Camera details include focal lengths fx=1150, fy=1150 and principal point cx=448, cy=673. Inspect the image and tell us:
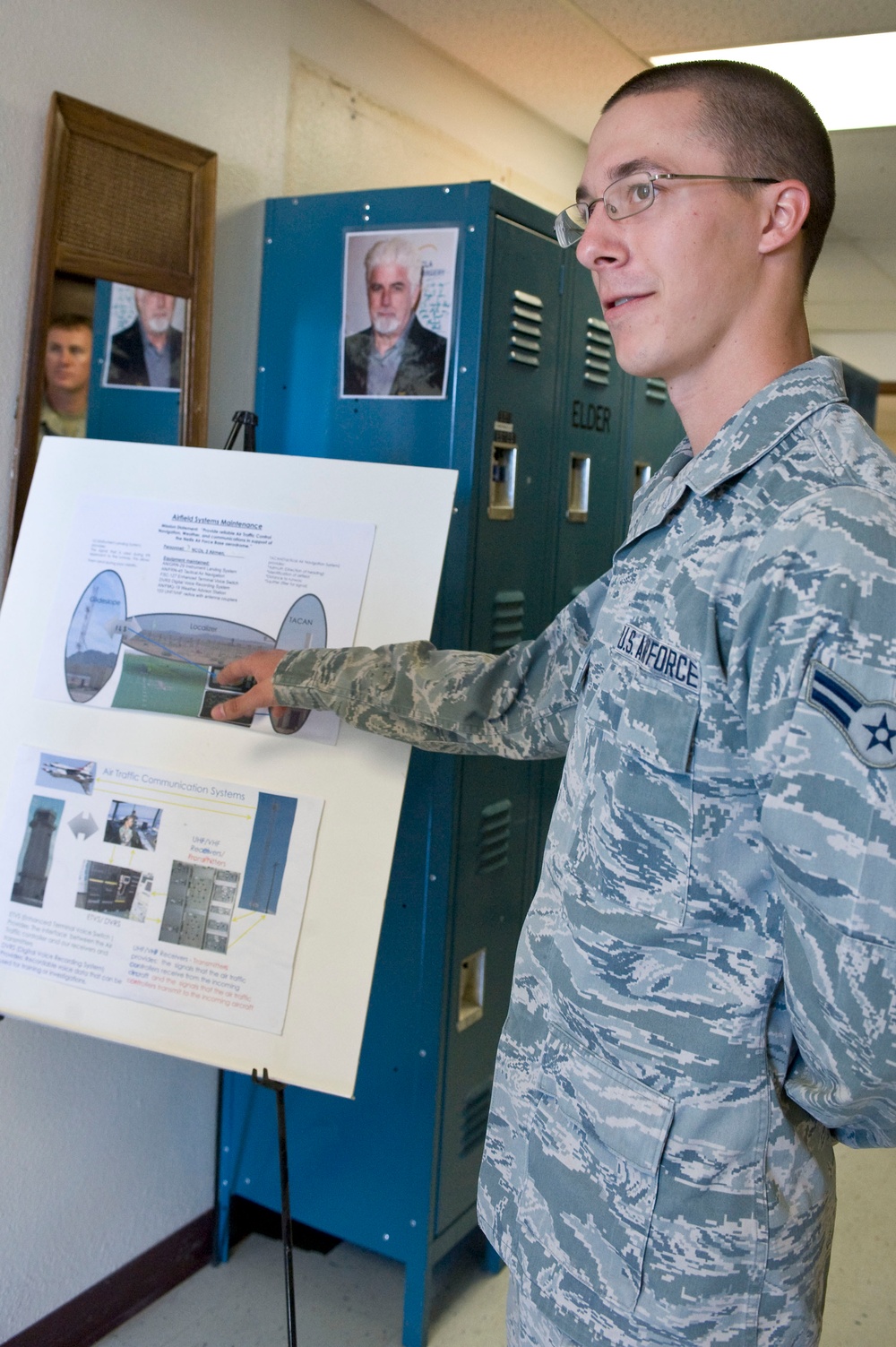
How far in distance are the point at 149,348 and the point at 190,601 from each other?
0.62 meters

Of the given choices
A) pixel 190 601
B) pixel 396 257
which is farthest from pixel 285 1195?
pixel 396 257

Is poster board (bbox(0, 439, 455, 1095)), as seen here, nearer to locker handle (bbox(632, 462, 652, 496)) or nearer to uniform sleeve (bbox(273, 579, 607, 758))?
uniform sleeve (bbox(273, 579, 607, 758))

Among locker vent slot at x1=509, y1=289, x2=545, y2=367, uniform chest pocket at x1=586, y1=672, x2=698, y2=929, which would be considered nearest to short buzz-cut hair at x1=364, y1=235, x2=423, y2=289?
locker vent slot at x1=509, y1=289, x2=545, y2=367

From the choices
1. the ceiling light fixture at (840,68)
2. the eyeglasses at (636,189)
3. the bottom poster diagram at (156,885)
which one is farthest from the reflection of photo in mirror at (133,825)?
the ceiling light fixture at (840,68)

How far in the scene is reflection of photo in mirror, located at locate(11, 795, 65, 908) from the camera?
163 cm

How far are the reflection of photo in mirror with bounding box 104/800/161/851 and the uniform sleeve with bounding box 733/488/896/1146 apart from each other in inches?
37.8

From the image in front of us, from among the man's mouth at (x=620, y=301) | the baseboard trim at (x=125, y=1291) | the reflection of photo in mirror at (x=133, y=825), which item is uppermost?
the man's mouth at (x=620, y=301)

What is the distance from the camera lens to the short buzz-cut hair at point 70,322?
1.86 metres

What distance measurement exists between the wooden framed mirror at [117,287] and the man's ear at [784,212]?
1.21 meters

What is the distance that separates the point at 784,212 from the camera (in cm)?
109

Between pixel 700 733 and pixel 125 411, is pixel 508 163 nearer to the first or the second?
pixel 125 411

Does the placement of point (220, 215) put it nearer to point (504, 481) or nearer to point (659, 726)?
point (504, 481)

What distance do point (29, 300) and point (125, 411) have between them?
0.80 feet

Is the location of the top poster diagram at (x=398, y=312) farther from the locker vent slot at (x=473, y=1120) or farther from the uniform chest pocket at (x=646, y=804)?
the locker vent slot at (x=473, y=1120)
